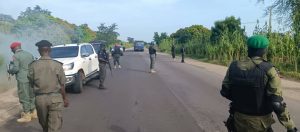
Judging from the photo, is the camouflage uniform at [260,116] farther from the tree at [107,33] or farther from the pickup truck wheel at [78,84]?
the tree at [107,33]

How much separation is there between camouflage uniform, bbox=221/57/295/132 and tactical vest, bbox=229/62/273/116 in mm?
39

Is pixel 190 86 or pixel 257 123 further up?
pixel 257 123

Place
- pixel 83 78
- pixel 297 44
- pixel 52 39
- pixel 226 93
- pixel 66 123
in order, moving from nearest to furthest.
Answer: pixel 226 93, pixel 66 123, pixel 83 78, pixel 297 44, pixel 52 39

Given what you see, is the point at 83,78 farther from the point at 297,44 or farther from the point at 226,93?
the point at 297,44

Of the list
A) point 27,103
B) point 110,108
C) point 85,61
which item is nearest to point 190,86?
point 85,61

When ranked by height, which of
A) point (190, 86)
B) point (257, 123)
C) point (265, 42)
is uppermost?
point (265, 42)

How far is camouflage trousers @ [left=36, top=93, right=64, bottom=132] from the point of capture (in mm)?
5742

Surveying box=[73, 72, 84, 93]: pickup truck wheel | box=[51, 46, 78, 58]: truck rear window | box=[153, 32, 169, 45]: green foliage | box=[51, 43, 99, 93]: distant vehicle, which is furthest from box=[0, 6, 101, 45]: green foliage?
box=[153, 32, 169, 45]: green foliage

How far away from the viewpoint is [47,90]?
575 centimetres

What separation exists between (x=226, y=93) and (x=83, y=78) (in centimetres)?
1005

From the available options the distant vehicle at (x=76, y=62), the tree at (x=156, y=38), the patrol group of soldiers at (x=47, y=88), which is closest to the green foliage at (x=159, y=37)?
the tree at (x=156, y=38)

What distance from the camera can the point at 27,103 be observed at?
29.8ft

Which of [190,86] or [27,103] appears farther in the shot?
[190,86]

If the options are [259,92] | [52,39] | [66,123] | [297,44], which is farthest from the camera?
[52,39]
